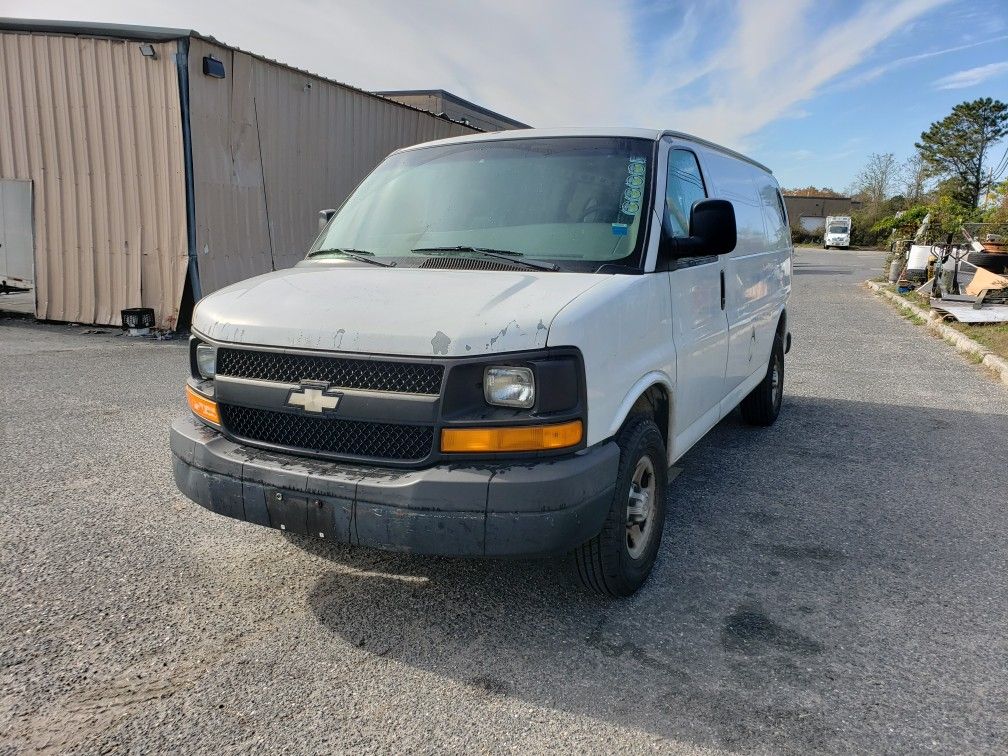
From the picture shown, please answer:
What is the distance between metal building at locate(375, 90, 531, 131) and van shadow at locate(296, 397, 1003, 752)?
18749mm

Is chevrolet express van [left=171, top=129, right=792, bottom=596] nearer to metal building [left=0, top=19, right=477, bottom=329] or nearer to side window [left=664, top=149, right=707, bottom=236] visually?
side window [left=664, top=149, right=707, bottom=236]

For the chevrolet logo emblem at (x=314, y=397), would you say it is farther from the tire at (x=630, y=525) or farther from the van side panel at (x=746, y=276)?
the van side panel at (x=746, y=276)

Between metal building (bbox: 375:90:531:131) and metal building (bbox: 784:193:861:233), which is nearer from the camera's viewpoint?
metal building (bbox: 375:90:531:131)

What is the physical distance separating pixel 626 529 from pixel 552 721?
33.7 inches

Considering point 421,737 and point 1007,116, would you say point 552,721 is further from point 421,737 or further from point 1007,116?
point 1007,116

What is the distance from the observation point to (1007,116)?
54.1m

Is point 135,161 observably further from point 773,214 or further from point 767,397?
point 767,397

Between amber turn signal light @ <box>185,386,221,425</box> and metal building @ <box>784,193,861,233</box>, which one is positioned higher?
metal building @ <box>784,193,861,233</box>

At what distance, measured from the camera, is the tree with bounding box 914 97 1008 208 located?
5412 centimetres

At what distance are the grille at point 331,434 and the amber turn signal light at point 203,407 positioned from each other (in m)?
0.06

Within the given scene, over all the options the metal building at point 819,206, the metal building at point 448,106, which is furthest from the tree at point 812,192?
the metal building at point 448,106

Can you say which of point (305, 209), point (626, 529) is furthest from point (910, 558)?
point (305, 209)

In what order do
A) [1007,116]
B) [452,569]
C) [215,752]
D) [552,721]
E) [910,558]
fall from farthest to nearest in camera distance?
[1007,116] < [910,558] < [452,569] < [552,721] < [215,752]

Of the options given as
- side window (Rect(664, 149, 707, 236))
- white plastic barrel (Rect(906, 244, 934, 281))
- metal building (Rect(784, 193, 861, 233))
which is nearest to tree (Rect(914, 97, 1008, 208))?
metal building (Rect(784, 193, 861, 233))
